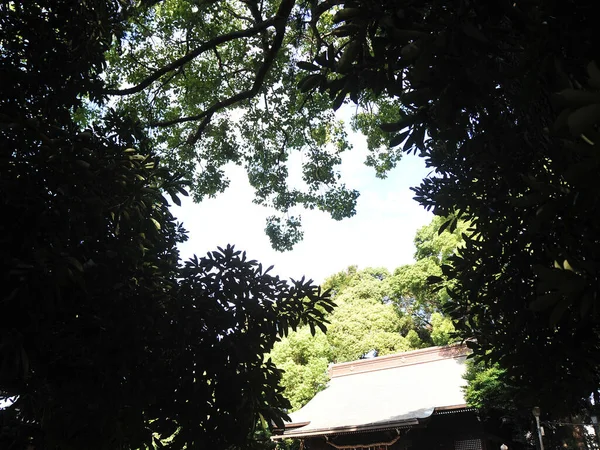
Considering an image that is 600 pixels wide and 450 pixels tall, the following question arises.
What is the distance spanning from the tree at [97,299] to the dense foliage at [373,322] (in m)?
13.8

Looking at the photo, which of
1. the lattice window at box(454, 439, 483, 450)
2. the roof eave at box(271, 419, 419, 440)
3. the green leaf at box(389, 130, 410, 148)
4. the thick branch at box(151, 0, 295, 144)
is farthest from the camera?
the lattice window at box(454, 439, 483, 450)

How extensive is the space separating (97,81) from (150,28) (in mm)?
4659

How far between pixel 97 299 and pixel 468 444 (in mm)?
11736

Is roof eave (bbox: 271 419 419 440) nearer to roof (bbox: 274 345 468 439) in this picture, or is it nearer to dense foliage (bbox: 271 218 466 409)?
roof (bbox: 274 345 468 439)

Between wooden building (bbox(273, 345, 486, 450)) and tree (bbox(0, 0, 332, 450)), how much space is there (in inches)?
376

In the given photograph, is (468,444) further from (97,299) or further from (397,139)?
(397,139)

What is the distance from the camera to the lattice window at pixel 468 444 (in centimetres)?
1161

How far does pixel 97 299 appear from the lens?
2.90 metres

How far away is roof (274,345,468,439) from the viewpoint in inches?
488

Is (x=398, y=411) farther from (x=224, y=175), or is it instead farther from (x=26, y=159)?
(x=26, y=159)

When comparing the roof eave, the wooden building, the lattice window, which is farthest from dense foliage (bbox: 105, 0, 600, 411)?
the lattice window

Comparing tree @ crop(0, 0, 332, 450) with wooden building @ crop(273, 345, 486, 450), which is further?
wooden building @ crop(273, 345, 486, 450)

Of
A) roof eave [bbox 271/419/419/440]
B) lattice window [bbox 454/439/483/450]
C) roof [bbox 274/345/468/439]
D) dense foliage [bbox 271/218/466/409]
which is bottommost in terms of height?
lattice window [bbox 454/439/483/450]

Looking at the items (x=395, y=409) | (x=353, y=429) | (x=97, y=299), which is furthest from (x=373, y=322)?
(x=97, y=299)
